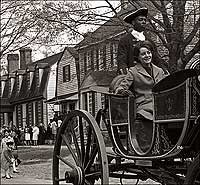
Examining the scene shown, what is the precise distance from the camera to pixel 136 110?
6.84m

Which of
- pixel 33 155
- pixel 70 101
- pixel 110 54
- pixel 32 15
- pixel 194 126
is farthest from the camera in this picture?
pixel 70 101

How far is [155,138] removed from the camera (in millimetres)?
6277

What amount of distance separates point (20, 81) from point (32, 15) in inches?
1466

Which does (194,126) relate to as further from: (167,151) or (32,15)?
(32,15)

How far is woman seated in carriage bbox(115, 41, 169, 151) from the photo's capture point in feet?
22.2

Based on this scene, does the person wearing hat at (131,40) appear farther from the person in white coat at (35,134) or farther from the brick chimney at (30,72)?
the brick chimney at (30,72)

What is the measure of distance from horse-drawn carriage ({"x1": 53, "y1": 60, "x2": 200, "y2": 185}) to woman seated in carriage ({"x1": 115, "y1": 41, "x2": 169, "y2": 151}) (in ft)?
0.22

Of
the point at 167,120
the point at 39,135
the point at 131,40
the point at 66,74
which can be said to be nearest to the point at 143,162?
the point at 167,120

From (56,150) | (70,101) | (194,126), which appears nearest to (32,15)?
(56,150)

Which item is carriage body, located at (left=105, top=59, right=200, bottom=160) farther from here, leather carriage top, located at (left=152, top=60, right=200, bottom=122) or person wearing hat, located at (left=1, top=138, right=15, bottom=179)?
person wearing hat, located at (left=1, top=138, right=15, bottom=179)

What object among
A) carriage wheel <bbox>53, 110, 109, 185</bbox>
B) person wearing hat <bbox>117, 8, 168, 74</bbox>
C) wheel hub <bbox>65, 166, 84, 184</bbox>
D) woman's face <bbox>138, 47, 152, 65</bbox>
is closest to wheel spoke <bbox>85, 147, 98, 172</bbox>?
carriage wheel <bbox>53, 110, 109, 185</bbox>

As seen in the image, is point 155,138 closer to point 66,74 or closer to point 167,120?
point 167,120

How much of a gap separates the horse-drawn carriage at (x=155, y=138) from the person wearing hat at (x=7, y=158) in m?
10.9

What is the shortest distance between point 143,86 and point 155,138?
100 cm
